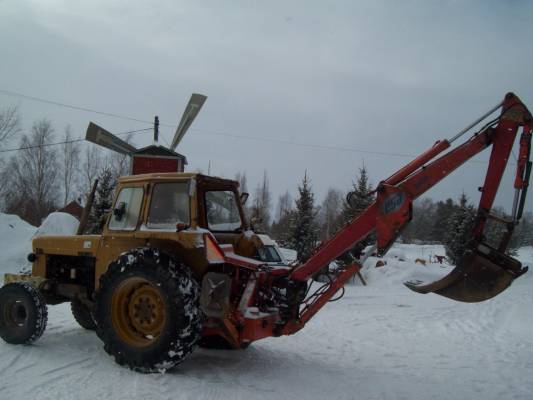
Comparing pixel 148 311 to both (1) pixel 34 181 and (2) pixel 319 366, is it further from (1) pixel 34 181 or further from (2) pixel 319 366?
(1) pixel 34 181

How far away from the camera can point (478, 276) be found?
4.96 m

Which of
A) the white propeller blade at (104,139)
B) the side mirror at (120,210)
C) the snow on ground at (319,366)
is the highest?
the white propeller blade at (104,139)

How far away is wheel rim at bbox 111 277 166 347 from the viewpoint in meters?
5.29

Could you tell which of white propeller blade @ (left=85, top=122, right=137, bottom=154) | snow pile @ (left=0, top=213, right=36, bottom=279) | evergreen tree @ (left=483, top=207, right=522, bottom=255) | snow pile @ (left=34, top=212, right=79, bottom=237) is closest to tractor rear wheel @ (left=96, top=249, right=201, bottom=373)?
evergreen tree @ (left=483, top=207, right=522, bottom=255)

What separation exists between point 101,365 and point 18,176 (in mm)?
40139

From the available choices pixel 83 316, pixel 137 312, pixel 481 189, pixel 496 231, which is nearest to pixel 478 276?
pixel 481 189

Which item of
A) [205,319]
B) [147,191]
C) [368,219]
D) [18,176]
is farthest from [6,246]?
[18,176]

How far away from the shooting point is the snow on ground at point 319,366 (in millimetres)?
4566

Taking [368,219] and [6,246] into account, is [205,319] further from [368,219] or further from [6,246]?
[6,246]

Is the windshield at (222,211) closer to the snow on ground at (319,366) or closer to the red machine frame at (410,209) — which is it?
the red machine frame at (410,209)

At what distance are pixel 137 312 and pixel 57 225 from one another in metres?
11.5

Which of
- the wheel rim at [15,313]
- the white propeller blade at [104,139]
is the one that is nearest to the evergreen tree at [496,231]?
the wheel rim at [15,313]

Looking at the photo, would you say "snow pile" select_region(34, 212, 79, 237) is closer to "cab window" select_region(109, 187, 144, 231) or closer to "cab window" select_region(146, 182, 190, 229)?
"cab window" select_region(109, 187, 144, 231)

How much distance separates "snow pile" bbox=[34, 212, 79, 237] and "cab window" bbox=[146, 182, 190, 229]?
10.8 metres
